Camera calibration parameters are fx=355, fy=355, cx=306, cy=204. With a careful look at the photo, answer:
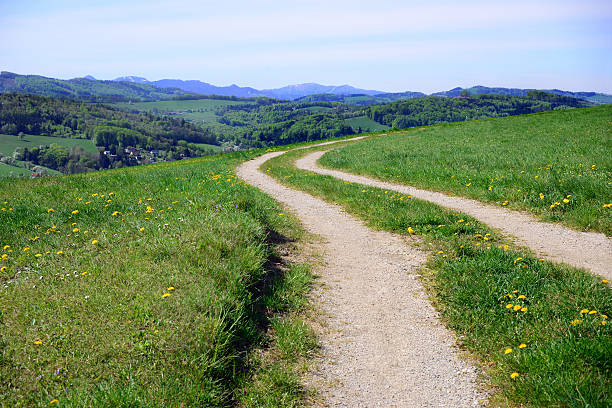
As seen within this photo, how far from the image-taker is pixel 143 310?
13.3 ft

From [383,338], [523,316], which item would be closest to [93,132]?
[383,338]

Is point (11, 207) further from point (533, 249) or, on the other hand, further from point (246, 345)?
point (533, 249)

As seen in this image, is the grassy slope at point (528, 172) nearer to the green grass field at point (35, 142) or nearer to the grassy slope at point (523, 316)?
the grassy slope at point (523, 316)

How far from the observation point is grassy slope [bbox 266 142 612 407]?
3197mm

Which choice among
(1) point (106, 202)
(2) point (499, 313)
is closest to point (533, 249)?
(2) point (499, 313)

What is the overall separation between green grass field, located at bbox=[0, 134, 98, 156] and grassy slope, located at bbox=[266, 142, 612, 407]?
121773mm

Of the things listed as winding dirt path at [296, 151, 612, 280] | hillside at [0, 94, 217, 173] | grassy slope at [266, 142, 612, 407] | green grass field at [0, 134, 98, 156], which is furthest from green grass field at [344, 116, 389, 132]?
grassy slope at [266, 142, 612, 407]

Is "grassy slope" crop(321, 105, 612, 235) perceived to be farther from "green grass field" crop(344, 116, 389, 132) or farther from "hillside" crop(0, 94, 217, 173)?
"green grass field" crop(344, 116, 389, 132)

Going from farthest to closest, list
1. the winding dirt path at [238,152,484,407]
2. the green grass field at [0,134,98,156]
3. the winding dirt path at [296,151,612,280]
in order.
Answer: the green grass field at [0,134,98,156]
the winding dirt path at [296,151,612,280]
the winding dirt path at [238,152,484,407]

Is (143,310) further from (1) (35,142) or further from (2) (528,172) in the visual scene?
(1) (35,142)

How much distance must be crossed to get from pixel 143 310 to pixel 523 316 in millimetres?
4590

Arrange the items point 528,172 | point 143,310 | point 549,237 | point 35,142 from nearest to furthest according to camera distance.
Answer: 1. point 143,310
2. point 549,237
3. point 528,172
4. point 35,142

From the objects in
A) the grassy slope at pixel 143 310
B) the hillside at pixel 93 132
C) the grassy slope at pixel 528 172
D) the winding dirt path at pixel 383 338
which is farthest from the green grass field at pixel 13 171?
the hillside at pixel 93 132

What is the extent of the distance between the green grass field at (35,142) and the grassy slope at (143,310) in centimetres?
11852
